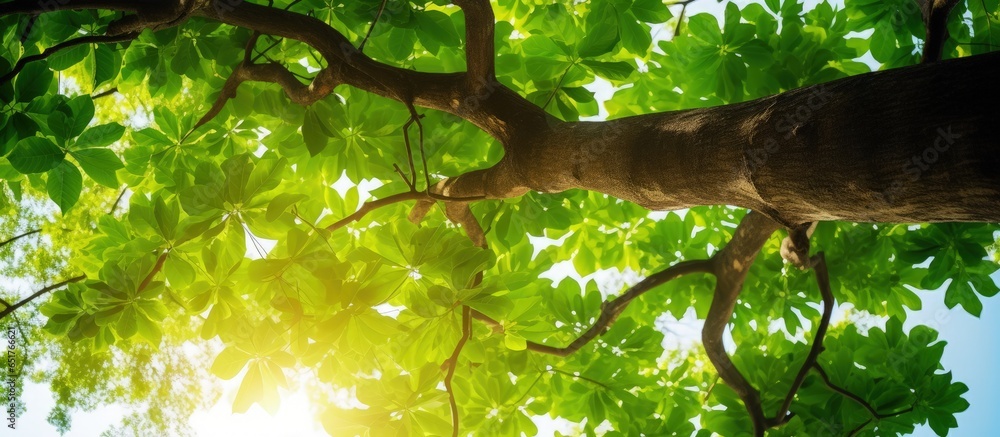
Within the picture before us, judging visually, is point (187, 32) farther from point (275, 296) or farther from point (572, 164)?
point (572, 164)

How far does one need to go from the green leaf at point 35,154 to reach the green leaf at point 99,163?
107 mm

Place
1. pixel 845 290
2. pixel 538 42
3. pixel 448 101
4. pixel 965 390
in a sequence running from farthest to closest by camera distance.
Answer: pixel 845 290 → pixel 965 390 → pixel 538 42 → pixel 448 101

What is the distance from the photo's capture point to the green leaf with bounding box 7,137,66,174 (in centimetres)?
193

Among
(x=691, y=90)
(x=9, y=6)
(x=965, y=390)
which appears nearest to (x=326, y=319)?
(x=9, y=6)

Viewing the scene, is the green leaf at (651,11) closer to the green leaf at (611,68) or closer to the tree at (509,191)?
the tree at (509,191)

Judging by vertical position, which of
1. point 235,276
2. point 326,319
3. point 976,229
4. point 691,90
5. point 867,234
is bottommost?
point 326,319

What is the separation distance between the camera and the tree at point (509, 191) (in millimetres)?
1069

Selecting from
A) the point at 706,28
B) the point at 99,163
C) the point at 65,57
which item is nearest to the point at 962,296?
the point at 706,28

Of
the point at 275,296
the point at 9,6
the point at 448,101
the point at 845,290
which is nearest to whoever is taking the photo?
the point at 9,6

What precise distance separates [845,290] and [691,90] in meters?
1.66

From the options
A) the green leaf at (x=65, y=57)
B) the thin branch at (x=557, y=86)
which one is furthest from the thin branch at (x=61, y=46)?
the thin branch at (x=557, y=86)

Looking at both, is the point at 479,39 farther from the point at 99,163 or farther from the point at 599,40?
the point at 99,163

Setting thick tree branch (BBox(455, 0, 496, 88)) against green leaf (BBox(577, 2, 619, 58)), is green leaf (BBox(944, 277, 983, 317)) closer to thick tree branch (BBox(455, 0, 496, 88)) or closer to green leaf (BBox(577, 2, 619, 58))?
green leaf (BBox(577, 2, 619, 58))

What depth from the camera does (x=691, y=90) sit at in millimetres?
3219
